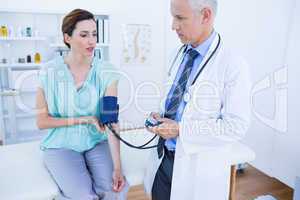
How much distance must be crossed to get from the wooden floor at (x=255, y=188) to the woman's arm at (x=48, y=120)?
1016 mm

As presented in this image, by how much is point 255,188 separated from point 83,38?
1864mm

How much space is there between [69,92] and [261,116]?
1753 mm

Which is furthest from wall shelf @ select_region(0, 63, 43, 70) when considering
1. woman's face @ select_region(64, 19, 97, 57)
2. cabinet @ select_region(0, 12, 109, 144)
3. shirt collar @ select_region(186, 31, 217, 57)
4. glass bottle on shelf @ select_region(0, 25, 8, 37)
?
shirt collar @ select_region(186, 31, 217, 57)

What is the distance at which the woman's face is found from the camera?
4.66 feet

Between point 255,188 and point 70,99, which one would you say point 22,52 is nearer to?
point 70,99

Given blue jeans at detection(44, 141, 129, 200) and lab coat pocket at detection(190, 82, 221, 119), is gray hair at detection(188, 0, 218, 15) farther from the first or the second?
blue jeans at detection(44, 141, 129, 200)

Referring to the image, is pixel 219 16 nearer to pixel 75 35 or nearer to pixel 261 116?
pixel 261 116

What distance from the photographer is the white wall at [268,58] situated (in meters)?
2.16

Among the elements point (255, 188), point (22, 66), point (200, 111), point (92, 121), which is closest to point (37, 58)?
point (22, 66)

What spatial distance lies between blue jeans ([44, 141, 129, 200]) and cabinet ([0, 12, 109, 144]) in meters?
1.72

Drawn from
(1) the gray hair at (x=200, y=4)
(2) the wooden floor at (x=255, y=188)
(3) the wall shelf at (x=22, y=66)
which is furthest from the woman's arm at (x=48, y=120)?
(3) the wall shelf at (x=22, y=66)

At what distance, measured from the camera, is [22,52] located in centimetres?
303

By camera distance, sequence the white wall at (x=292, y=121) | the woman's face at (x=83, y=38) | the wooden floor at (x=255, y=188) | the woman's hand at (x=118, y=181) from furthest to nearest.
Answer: the wooden floor at (x=255, y=188)
the white wall at (x=292, y=121)
the woman's face at (x=83, y=38)
the woman's hand at (x=118, y=181)

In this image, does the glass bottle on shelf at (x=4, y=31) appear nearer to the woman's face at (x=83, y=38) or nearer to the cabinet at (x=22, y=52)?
the cabinet at (x=22, y=52)
